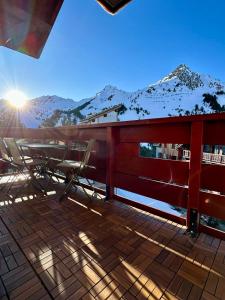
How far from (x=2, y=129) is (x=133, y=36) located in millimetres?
10174

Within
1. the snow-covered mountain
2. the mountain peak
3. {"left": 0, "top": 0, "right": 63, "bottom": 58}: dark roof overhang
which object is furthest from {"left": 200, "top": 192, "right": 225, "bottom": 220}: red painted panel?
the mountain peak

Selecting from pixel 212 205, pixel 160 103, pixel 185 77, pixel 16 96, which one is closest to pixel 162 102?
pixel 160 103

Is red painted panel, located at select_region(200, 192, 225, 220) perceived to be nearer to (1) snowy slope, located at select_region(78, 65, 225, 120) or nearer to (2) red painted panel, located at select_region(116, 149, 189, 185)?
(2) red painted panel, located at select_region(116, 149, 189, 185)

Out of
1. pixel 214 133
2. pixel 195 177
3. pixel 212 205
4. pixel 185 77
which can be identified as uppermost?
pixel 185 77

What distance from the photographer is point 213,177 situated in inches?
73.4

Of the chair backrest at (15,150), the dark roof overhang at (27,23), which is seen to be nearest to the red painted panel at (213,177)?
the chair backrest at (15,150)

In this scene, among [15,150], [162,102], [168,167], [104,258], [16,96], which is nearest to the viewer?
[104,258]

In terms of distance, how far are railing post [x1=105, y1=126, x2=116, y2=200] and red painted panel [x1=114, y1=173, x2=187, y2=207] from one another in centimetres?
10

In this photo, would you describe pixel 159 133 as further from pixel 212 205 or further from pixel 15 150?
pixel 15 150

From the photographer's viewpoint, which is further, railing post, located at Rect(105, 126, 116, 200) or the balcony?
railing post, located at Rect(105, 126, 116, 200)

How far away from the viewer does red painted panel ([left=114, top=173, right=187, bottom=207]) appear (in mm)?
2104

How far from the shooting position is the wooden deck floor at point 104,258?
1218 millimetres

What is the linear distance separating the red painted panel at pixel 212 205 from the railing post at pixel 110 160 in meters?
1.35

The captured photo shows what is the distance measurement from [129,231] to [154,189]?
0.62 meters
